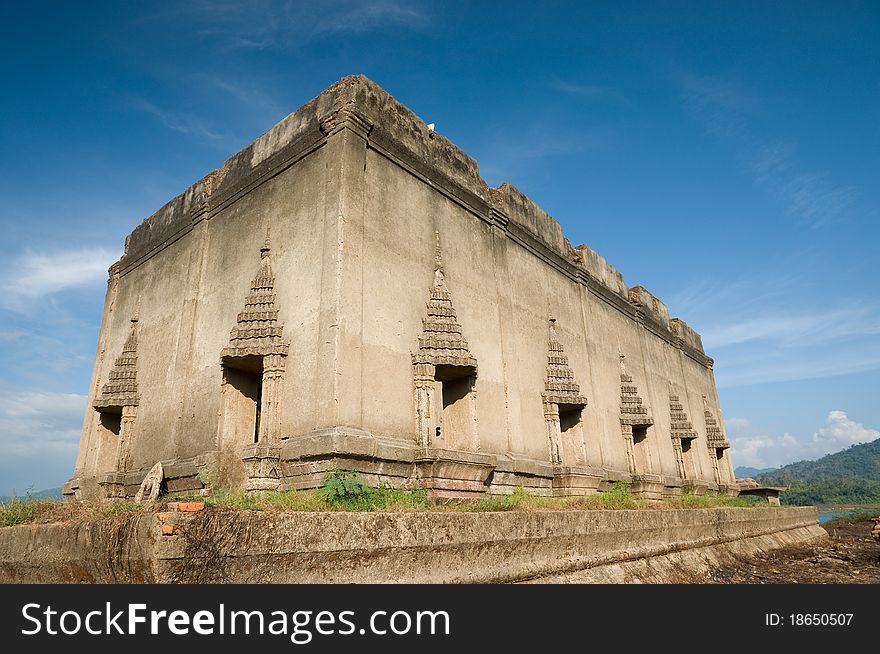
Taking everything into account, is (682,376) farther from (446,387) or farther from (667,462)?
(446,387)

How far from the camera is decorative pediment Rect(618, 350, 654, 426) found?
14.5 m

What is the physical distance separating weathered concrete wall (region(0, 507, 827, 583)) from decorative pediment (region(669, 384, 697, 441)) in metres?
11.2

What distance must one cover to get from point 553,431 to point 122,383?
8391mm

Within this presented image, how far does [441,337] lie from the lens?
8.82 meters

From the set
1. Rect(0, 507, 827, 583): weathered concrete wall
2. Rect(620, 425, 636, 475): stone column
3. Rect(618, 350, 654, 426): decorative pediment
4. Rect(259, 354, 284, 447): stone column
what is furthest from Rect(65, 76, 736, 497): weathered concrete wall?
Rect(0, 507, 827, 583): weathered concrete wall

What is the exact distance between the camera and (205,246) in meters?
10.6

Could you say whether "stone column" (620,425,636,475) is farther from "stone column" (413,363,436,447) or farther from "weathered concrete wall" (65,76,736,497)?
"stone column" (413,363,436,447)

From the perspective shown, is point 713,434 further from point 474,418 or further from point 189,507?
point 189,507

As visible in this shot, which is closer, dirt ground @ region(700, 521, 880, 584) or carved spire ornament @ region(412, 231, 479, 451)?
carved spire ornament @ region(412, 231, 479, 451)

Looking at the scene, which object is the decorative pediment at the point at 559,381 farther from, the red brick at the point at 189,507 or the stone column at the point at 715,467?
the stone column at the point at 715,467

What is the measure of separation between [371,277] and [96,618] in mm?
5643

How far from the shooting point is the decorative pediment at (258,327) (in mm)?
8188

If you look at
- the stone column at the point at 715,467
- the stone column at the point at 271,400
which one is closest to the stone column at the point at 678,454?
the stone column at the point at 715,467

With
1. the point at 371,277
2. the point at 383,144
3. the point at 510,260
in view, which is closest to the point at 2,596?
the point at 371,277
